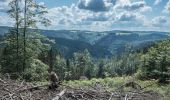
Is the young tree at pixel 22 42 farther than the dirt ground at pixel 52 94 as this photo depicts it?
Yes

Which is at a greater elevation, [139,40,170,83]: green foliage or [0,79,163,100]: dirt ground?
[0,79,163,100]: dirt ground

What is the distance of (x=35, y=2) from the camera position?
114 feet

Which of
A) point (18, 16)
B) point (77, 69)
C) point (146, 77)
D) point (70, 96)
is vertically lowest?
point (77, 69)

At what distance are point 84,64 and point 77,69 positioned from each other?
4.71 metres

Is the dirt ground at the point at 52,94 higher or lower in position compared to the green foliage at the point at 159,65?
higher

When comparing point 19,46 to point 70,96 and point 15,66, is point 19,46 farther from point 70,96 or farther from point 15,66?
point 70,96

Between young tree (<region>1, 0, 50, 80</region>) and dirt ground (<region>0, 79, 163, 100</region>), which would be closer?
dirt ground (<region>0, 79, 163, 100</region>)

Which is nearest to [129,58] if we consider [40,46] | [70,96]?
[40,46]

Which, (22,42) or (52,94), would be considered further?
(22,42)

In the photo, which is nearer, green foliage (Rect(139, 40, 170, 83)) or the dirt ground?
the dirt ground

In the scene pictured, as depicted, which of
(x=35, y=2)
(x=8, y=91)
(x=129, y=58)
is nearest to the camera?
(x=8, y=91)

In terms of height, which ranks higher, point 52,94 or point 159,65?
point 52,94

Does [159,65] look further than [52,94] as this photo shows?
Yes

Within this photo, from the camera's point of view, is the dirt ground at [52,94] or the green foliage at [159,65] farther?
the green foliage at [159,65]
